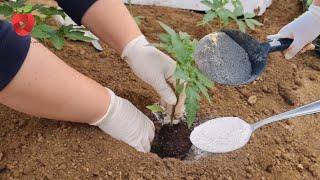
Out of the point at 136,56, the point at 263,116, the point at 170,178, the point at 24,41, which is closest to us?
the point at 24,41

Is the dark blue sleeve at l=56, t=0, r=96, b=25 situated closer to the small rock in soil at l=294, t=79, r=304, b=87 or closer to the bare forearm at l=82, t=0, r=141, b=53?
the bare forearm at l=82, t=0, r=141, b=53

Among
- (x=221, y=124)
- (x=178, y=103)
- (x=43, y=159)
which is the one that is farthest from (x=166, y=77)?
(x=43, y=159)

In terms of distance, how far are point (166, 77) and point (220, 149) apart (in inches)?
13.6

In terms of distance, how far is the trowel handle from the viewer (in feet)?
6.17

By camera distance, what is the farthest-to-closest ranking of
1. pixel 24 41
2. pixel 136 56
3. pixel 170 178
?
pixel 136 56
pixel 170 178
pixel 24 41

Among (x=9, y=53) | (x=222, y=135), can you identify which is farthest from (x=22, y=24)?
(x=222, y=135)

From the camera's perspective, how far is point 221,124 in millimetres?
1840

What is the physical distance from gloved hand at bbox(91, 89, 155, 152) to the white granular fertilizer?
0.19m

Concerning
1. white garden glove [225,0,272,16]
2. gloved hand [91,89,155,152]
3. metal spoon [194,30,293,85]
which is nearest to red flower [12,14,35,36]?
gloved hand [91,89,155,152]

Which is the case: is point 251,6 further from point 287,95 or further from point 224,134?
point 224,134

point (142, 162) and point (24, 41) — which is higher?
point (24, 41)

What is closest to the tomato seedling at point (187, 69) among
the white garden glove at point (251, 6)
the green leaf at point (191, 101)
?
the green leaf at point (191, 101)

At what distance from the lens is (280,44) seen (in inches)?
76.4

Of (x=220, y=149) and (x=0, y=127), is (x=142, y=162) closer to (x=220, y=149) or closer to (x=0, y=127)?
(x=220, y=149)
